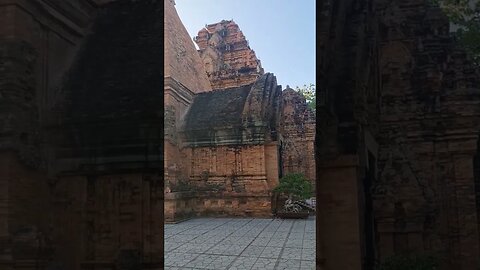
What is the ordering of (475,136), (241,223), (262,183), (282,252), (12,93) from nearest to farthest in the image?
(12,93), (475,136), (282,252), (241,223), (262,183)

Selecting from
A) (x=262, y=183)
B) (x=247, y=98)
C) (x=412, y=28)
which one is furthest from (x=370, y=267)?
(x=247, y=98)

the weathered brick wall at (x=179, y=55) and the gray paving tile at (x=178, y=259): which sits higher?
the weathered brick wall at (x=179, y=55)

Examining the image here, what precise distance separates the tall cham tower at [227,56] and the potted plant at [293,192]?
9.37 m

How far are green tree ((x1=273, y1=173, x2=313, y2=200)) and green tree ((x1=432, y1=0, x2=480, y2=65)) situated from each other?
12255mm

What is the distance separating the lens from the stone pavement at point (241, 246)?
7270 millimetres

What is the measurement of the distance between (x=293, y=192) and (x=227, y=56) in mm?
14584

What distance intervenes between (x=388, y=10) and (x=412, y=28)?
41 centimetres

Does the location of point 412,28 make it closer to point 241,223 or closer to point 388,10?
point 388,10

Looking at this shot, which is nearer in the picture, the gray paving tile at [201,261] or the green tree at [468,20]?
the green tree at [468,20]

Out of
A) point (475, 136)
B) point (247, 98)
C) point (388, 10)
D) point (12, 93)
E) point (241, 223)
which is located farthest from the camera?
point (247, 98)

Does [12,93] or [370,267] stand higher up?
[12,93]

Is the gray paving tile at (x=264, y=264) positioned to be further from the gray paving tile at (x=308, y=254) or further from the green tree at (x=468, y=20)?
the green tree at (x=468, y=20)

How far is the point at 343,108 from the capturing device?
4.77 m

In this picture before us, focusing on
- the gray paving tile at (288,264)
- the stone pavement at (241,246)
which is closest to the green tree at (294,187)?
the stone pavement at (241,246)
